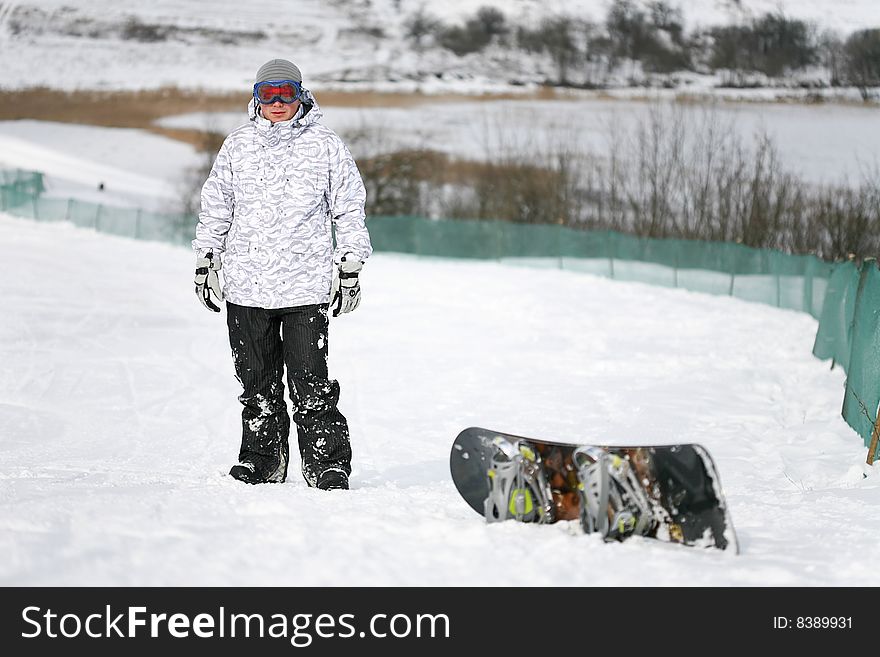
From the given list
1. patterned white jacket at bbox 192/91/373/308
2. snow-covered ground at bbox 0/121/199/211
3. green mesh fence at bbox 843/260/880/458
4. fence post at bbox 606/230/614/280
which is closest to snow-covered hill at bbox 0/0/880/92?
snow-covered ground at bbox 0/121/199/211

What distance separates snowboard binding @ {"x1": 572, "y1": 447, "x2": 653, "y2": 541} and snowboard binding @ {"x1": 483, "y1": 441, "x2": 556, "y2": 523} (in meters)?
0.18

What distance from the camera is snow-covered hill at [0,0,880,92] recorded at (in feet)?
403

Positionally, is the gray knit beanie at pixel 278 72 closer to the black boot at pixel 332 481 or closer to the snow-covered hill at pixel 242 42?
the black boot at pixel 332 481

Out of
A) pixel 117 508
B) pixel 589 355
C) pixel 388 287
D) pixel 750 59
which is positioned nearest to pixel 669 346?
pixel 589 355

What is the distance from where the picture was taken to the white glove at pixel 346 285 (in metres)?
5.60

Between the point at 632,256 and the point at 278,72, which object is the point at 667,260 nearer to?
the point at 632,256

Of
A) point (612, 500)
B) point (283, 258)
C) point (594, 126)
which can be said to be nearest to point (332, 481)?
point (283, 258)

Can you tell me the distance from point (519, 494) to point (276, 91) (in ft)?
6.84

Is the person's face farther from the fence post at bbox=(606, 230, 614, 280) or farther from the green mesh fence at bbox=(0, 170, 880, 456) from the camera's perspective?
the fence post at bbox=(606, 230, 614, 280)

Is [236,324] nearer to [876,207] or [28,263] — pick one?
[28,263]

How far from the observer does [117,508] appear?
430 centimetres

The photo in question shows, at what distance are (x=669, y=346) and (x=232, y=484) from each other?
990cm

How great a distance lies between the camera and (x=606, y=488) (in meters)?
4.28

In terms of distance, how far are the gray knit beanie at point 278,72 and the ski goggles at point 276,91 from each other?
0.02 meters
